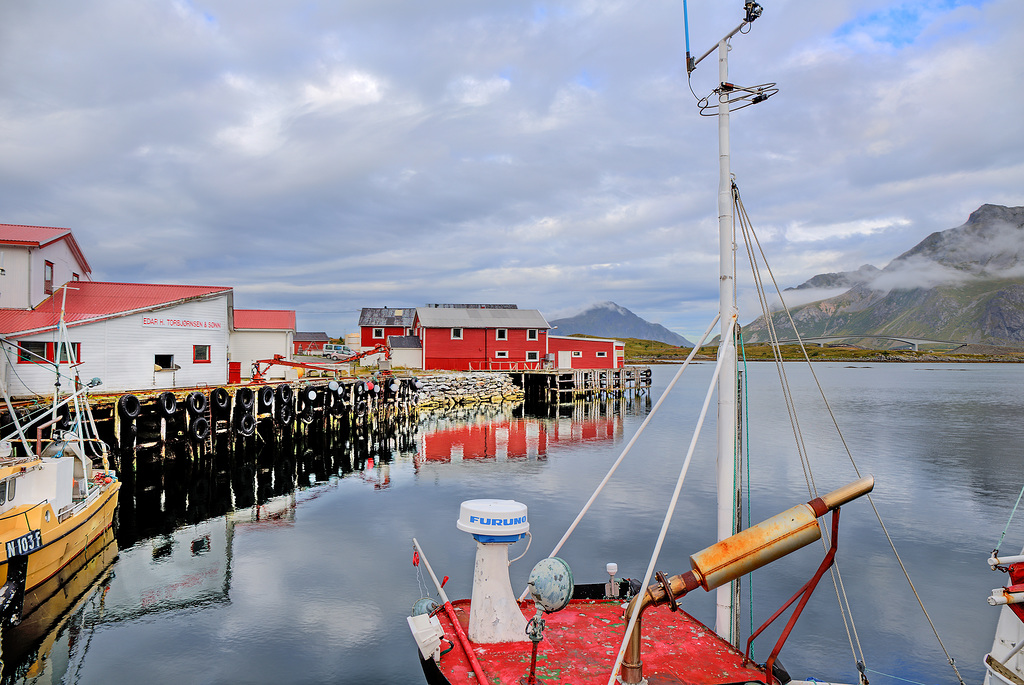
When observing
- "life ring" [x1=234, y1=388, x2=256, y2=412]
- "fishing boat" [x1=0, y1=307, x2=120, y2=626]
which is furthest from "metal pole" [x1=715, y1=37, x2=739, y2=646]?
"life ring" [x1=234, y1=388, x2=256, y2=412]

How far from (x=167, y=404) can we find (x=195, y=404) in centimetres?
162

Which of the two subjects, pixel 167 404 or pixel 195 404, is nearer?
pixel 167 404

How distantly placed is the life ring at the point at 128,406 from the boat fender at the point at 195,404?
2995 mm

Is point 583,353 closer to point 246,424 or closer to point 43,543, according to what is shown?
point 246,424

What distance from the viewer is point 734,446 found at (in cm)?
802

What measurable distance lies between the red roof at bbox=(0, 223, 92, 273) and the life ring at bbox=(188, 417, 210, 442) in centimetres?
1156

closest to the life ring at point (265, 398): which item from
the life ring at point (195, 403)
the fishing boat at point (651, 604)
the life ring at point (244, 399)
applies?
the life ring at point (244, 399)

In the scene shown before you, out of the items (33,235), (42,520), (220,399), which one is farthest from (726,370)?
(33,235)

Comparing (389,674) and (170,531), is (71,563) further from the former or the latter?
(389,674)

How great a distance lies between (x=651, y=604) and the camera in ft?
20.7

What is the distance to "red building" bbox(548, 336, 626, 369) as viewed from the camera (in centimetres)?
7094

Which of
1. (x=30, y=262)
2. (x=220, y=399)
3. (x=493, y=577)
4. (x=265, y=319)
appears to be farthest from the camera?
(x=265, y=319)

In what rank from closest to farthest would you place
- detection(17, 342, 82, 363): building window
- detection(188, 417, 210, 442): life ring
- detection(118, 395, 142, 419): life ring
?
1. detection(118, 395, 142, 419): life ring
2. detection(17, 342, 82, 363): building window
3. detection(188, 417, 210, 442): life ring

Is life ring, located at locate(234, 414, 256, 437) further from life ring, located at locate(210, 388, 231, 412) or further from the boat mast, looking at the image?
the boat mast
